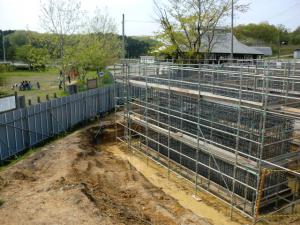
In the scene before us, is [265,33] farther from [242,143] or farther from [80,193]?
[80,193]

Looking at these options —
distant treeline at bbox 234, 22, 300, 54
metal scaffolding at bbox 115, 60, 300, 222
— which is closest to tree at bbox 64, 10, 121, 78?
metal scaffolding at bbox 115, 60, 300, 222

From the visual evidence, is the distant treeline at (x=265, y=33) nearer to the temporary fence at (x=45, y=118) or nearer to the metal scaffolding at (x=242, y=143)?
the temporary fence at (x=45, y=118)

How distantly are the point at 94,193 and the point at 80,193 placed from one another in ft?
2.10

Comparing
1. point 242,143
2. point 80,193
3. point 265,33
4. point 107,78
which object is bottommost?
point 80,193

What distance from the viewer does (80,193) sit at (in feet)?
33.4

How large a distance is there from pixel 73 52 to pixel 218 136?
20351 millimetres

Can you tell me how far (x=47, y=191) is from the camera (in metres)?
10.4

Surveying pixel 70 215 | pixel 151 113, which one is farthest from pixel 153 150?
pixel 70 215

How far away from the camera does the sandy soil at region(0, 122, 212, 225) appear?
9.05 meters

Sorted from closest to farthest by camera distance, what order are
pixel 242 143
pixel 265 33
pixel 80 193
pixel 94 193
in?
pixel 80 193, pixel 94 193, pixel 242 143, pixel 265 33

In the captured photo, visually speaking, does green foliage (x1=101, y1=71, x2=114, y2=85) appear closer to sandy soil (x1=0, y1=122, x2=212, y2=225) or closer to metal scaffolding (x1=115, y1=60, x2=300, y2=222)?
metal scaffolding (x1=115, y1=60, x2=300, y2=222)

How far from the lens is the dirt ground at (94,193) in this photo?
916 centimetres

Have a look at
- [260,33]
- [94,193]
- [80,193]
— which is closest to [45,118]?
[94,193]

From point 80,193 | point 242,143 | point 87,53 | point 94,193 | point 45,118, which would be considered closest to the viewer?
point 80,193
